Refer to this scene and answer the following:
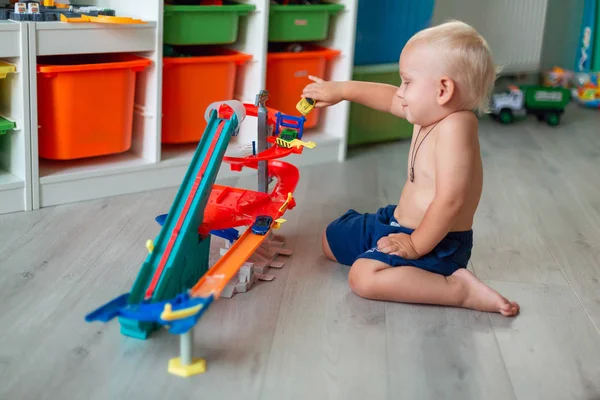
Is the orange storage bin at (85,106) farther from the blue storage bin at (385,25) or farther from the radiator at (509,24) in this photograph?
the radiator at (509,24)

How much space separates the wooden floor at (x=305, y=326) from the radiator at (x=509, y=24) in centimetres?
129

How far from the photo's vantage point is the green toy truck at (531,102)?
9.07 feet

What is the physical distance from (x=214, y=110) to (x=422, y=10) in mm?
1232

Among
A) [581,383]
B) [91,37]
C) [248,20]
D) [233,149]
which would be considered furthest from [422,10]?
[581,383]

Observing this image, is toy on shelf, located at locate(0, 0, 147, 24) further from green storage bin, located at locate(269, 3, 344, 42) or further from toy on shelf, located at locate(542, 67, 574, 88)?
toy on shelf, located at locate(542, 67, 574, 88)

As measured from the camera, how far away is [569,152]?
241 cm

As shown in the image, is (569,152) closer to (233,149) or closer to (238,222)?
(233,149)

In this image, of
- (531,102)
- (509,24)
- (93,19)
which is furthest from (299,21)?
(509,24)

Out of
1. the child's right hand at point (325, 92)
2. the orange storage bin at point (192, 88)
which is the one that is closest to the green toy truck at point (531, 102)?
the orange storage bin at point (192, 88)

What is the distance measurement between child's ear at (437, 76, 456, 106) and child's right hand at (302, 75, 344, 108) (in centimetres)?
24

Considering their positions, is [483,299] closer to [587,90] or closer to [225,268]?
[225,268]

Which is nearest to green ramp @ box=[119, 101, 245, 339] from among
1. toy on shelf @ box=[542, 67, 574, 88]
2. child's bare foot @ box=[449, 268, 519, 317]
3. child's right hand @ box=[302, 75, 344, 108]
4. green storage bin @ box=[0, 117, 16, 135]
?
child's right hand @ box=[302, 75, 344, 108]

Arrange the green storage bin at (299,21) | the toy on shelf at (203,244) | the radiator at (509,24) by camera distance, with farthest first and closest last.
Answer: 1. the radiator at (509,24)
2. the green storage bin at (299,21)
3. the toy on shelf at (203,244)

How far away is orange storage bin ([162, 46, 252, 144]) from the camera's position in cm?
184
